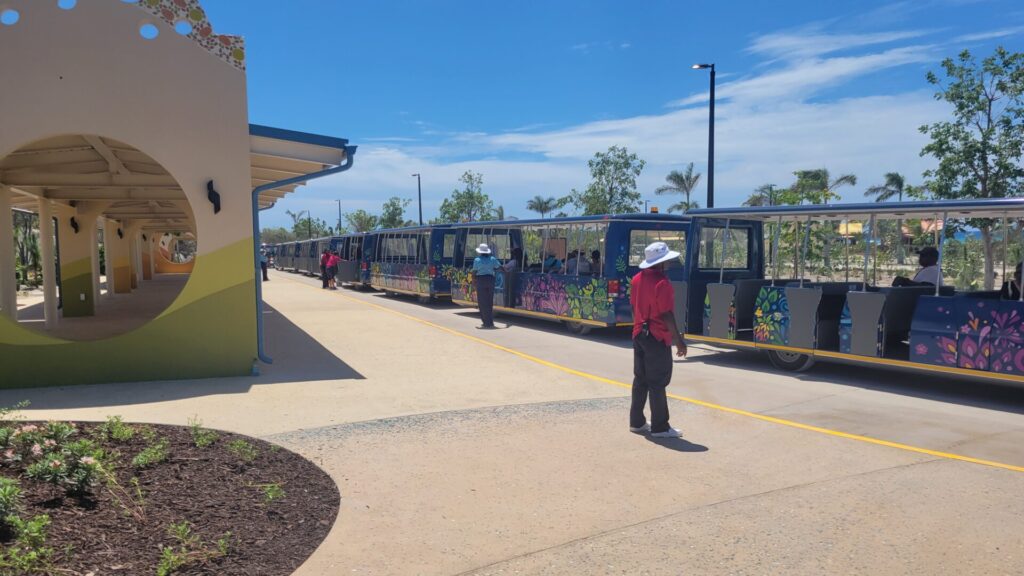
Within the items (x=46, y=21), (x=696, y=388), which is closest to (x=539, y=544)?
(x=696, y=388)

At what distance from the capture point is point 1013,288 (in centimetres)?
841

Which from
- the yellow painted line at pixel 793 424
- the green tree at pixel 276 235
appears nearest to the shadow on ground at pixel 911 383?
the yellow painted line at pixel 793 424

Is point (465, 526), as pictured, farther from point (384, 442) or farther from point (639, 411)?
point (639, 411)

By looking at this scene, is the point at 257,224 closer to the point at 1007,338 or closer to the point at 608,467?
the point at 608,467

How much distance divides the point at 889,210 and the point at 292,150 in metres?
7.72

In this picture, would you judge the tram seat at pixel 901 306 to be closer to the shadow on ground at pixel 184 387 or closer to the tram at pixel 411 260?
the shadow on ground at pixel 184 387

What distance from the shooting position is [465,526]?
443cm

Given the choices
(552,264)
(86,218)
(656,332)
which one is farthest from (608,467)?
(86,218)

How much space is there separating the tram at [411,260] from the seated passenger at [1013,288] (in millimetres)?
13600

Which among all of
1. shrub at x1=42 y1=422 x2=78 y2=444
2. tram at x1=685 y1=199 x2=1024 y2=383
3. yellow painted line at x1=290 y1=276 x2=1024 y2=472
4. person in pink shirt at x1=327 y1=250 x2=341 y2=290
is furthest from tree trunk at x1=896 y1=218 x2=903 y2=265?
person in pink shirt at x1=327 y1=250 x2=341 y2=290

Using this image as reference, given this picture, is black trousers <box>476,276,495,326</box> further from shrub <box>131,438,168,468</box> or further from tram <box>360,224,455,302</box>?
shrub <box>131,438,168,468</box>

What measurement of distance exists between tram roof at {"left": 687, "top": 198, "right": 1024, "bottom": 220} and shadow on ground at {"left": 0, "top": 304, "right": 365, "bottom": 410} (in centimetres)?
598

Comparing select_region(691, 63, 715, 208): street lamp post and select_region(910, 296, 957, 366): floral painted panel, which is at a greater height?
select_region(691, 63, 715, 208): street lamp post

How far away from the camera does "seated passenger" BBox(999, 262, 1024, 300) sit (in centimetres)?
827
